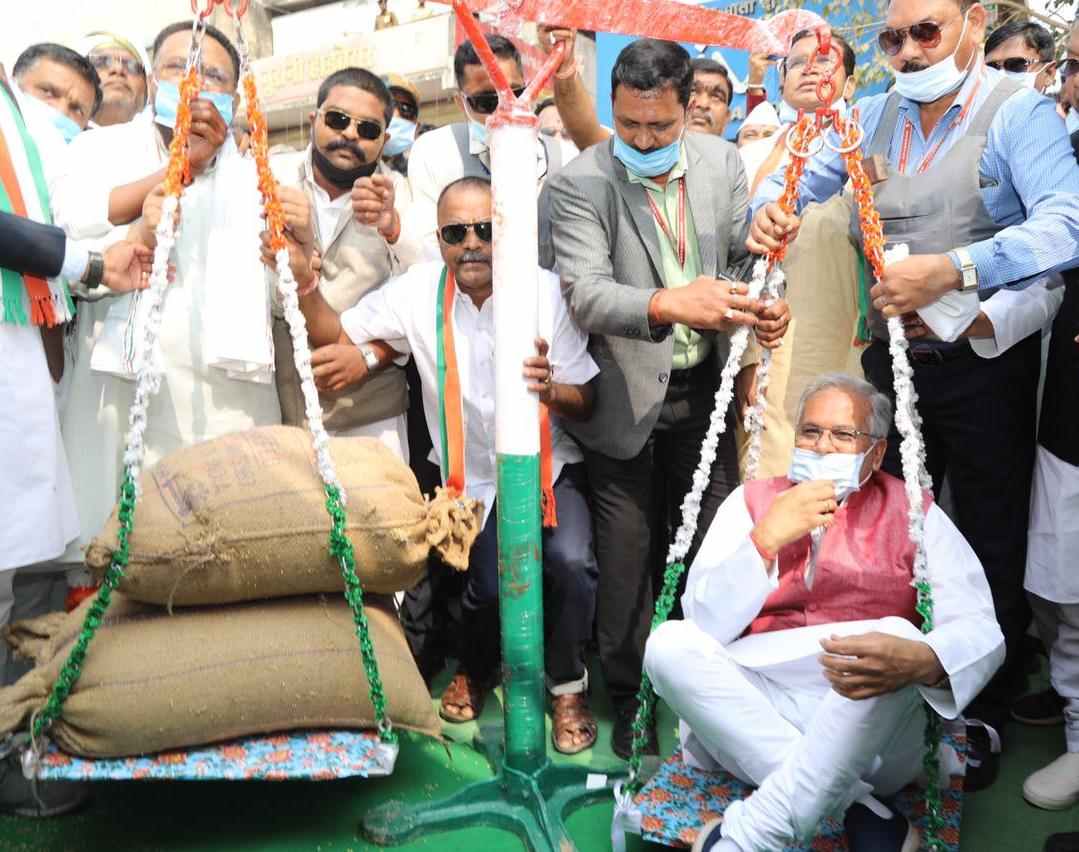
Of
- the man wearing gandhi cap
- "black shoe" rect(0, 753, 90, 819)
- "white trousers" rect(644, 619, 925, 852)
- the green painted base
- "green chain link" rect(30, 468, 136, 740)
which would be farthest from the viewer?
the man wearing gandhi cap

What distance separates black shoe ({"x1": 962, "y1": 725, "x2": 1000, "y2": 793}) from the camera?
3.16 meters

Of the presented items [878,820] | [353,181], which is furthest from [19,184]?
[878,820]

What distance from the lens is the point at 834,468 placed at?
2760mm

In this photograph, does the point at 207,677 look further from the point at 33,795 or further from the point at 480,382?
the point at 480,382

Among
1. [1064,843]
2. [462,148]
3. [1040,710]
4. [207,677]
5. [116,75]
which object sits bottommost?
[1040,710]

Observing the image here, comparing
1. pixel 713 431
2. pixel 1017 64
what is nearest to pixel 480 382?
pixel 713 431

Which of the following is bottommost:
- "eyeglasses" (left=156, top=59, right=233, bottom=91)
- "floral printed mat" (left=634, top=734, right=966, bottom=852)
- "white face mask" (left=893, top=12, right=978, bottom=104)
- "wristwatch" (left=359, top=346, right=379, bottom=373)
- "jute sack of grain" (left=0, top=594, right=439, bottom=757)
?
"floral printed mat" (left=634, top=734, right=966, bottom=852)

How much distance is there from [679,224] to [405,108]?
1759 mm

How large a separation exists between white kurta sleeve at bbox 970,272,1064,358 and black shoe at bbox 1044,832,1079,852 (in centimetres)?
138

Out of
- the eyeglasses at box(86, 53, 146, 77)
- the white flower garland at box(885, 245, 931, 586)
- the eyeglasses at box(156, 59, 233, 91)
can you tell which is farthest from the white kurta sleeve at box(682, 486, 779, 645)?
the eyeglasses at box(86, 53, 146, 77)

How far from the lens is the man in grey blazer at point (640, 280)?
3.28 meters

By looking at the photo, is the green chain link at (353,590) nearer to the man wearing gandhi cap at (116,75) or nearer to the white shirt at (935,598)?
the white shirt at (935,598)

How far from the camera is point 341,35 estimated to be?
1712 centimetres

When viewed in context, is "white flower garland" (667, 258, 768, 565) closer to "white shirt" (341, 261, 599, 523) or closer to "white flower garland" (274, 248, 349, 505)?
"white shirt" (341, 261, 599, 523)
